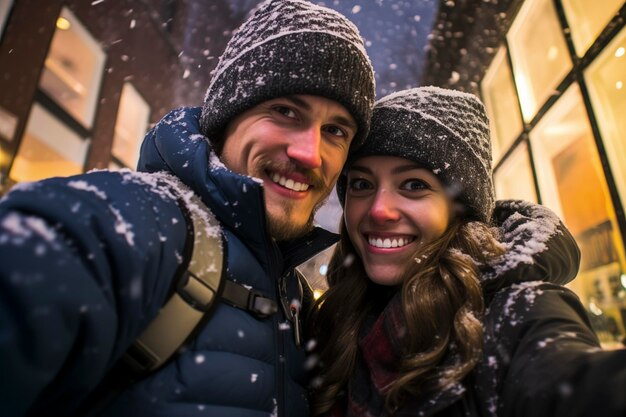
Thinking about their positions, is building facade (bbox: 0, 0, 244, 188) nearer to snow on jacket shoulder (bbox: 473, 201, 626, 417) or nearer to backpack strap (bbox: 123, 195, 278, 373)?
backpack strap (bbox: 123, 195, 278, 373)

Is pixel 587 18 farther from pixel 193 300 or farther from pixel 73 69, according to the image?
pixel 73 69

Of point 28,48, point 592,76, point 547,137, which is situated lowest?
point 547,137

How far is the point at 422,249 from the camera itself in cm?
175

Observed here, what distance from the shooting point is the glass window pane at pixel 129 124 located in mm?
9125

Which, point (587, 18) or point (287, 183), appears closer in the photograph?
point (287, 183)

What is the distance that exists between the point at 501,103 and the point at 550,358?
A: 6002 millimetres

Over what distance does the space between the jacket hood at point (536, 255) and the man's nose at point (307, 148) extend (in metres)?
0.83

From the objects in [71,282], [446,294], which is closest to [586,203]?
[446,294]

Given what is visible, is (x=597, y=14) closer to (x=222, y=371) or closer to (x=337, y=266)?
(x=337, y=266)

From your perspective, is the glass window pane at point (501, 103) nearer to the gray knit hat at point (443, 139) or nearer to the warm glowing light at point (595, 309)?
the warm glowing light at point (595, 309)

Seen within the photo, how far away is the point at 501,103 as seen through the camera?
610 cm

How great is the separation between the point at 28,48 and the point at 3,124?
4.94 ft

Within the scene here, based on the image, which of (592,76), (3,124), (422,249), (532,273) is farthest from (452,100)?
(3,124)

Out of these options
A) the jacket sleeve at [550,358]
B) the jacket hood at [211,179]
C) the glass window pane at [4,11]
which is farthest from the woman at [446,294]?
the glass window pane at [4,11]
